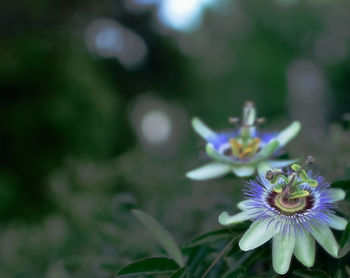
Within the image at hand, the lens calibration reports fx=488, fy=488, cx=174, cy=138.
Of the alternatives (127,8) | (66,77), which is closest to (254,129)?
(66,77)

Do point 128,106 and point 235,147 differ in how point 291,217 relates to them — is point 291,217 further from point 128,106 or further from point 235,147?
point 128,106

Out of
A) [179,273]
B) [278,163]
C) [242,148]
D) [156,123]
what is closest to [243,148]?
[242,148]

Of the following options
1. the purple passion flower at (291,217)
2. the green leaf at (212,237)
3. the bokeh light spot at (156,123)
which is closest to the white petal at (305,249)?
the purple passion flower at (291,217)

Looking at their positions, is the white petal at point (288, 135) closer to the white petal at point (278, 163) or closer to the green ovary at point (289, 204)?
the white petal at point (278, 163)

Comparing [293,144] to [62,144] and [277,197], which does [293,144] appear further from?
[62,144]

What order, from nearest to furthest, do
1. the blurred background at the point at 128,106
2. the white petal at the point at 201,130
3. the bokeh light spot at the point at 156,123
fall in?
1. the white petal at the point at 201,130
2. the blurred background at the point at 128,106
3. the bokeh light spot at the point at 156,123
